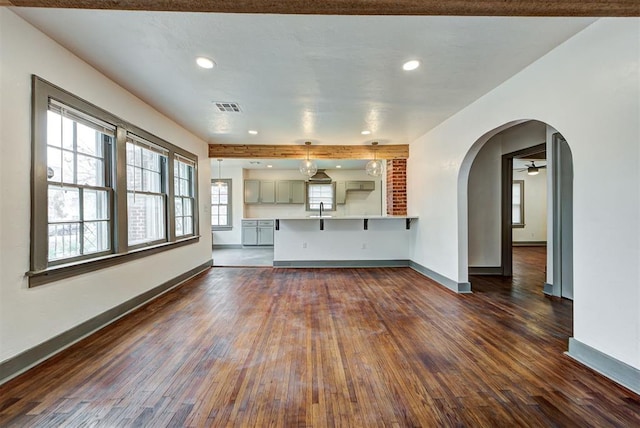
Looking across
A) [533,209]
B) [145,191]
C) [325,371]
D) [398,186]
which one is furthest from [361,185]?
[325,371]

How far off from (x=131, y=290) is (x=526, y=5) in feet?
13.6

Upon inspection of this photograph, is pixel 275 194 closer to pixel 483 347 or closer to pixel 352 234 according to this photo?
pixel 352 234

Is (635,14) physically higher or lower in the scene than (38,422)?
higher

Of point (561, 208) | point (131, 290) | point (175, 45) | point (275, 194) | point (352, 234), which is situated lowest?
point (131, 290)

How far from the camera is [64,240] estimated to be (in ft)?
7.93

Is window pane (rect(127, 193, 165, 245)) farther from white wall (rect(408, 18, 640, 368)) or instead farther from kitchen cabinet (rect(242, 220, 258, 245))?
kitchen cabinet (rect(242, 220, 258, 245))

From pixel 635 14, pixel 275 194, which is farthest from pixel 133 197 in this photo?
pixel 275 194

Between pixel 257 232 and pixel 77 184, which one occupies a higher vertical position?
pixel 77 184

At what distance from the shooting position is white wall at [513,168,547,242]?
344 inches

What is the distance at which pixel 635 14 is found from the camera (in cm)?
133

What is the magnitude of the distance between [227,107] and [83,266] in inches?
93.3

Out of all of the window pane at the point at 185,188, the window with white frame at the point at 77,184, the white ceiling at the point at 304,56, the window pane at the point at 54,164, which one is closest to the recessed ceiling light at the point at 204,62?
the white ceiling at the point at 304,56

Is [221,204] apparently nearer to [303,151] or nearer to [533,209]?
[303,151]

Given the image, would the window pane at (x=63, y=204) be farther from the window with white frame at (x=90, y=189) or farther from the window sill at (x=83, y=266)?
the window sill at (x=83, y=266)
